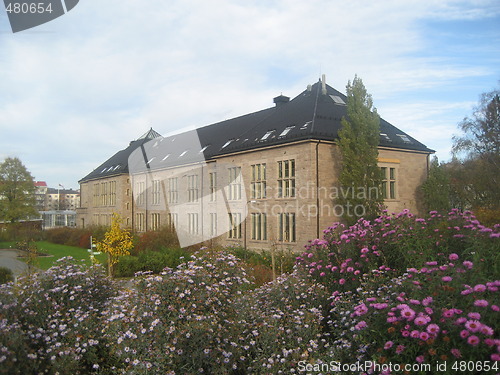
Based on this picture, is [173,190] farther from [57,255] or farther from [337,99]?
[337,99]

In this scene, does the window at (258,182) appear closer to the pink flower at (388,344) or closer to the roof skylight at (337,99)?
the roof skylight at (337,99)

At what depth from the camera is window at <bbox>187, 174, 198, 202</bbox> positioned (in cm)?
3222

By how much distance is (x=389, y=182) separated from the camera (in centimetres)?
2619

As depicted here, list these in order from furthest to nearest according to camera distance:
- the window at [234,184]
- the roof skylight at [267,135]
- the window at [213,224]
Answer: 1. the window at [213,224]
2. the window at [234,184]
3. the roof skylight at [267,135]

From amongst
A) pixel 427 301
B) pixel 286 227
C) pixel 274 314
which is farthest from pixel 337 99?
pixel 427 301

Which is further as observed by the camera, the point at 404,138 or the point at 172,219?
the point at 172,219

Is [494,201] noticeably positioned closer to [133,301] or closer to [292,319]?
[292,319]

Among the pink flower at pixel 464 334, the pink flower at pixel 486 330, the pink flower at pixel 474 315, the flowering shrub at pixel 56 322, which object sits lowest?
the flowering shrub at pixel 56 322

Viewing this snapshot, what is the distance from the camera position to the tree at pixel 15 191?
51.0 meters

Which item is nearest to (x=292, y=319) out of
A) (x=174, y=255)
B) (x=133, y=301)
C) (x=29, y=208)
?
(x=133, y=301)

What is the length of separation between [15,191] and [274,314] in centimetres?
5347

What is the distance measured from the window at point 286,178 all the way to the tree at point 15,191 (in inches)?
1580

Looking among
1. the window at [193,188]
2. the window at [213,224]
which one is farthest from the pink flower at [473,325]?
the window at [193,188]

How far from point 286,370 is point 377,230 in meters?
4.22
